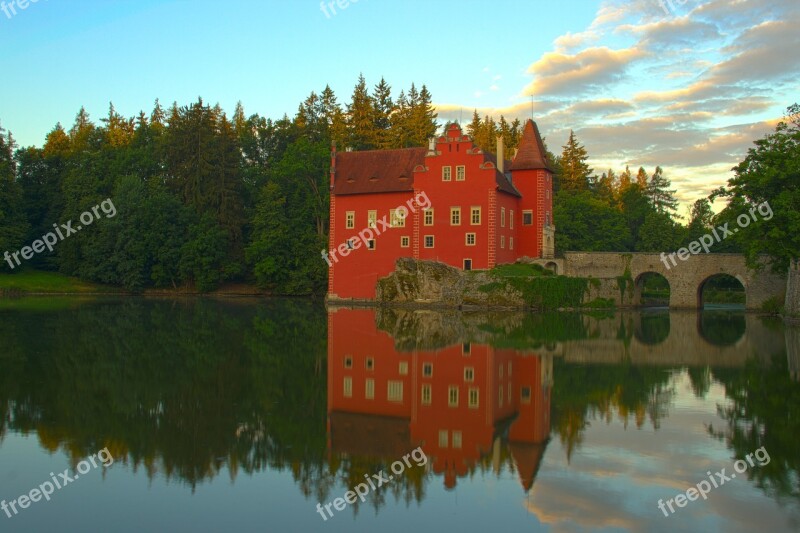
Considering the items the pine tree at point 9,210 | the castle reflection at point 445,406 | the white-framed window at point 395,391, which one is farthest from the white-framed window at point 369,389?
the pine tree at point 9,210

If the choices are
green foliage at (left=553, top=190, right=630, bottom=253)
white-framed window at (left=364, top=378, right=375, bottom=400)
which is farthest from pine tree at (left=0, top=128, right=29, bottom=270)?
white-framed window at (left=364, top=378, right=375, bottom=400)

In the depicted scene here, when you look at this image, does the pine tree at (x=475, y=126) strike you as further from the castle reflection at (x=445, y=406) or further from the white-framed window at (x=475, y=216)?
the castle reflection at (x=445, y=406)

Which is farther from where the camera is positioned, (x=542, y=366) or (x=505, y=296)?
(x=505, y=296)

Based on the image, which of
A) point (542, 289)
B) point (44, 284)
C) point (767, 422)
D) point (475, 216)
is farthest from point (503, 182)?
point (44, 284)

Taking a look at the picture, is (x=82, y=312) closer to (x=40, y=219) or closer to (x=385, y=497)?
(x=385, y=497)

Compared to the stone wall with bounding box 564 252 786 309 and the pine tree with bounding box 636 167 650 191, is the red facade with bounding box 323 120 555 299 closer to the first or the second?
the stone wall with bounding box 564 252 786 309

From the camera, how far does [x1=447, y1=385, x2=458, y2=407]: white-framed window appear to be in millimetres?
13665

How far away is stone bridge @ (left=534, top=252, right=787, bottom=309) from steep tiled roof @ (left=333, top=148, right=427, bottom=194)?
35.6 ft

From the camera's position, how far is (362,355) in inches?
804

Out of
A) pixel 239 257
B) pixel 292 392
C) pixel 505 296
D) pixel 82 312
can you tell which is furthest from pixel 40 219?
pixel 292 392

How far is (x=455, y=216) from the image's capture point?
47969mm

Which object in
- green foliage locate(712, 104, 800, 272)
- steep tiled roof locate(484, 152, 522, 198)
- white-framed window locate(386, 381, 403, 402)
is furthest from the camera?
steep tiled roof locate(484, 152, 522, 198)

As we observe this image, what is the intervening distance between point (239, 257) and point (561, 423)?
5433 centimetres

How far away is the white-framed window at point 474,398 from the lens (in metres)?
13.5
